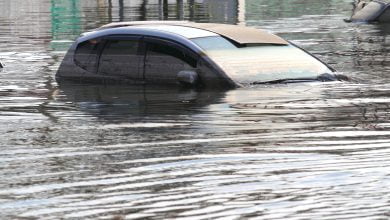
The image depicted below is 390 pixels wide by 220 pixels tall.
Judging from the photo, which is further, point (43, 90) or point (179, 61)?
point (43, 90)

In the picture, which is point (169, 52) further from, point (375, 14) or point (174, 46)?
point (375, 14)

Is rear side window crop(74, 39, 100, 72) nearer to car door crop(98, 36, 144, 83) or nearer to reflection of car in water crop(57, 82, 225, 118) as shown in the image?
car door crop(98, 36, 144, 83)

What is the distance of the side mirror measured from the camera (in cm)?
1673

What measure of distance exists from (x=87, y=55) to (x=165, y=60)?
155cm

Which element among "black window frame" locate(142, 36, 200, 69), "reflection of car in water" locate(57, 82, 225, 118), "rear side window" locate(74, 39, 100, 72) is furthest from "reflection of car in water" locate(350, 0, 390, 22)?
"black window frame" locate(142, 36, 200, 69)

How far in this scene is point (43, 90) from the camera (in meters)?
18.6

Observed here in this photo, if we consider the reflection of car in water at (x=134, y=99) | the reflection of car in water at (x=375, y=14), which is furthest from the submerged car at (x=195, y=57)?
the reflection of car in water at (x=375, y=14)

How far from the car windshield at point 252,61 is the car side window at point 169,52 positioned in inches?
Answer: 9.2

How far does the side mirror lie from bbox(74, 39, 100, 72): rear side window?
1629 mm

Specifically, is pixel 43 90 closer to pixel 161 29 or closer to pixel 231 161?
pixel 161 29

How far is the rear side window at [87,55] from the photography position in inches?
707

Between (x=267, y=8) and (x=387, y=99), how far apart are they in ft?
137

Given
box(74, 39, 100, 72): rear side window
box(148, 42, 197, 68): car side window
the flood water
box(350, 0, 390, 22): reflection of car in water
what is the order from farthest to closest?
box(350, 0, 390, 22): reflection of car in water
box(74, 39, 100, 72): rear side window
box(148, 42, 197, 68): car side window
the flood water

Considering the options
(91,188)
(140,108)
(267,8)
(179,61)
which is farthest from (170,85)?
(267,8)
